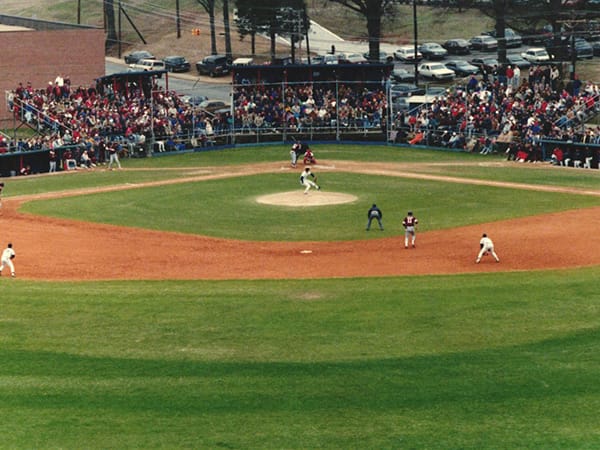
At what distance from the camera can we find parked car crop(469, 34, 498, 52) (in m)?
117

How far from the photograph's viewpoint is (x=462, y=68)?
106438mm

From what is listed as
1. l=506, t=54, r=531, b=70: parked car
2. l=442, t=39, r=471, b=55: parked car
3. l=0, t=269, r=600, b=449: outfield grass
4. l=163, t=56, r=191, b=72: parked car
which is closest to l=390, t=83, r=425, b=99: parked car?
l=506, t=54, r=531, b=70: parked car

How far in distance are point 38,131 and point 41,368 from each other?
172ft

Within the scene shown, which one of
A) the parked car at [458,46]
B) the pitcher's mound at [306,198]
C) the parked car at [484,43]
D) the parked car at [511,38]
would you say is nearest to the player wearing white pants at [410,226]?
the pitcher's mound at [306,198]

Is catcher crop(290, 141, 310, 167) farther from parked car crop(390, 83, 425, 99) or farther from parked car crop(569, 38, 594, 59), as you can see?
parked car crop(569, 38, 594, 59)

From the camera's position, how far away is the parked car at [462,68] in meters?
106

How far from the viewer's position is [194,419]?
70.7 feet

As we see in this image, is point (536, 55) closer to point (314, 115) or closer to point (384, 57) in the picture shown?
point (384, 57)

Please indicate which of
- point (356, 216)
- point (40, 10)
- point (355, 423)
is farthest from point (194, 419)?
point (40, 10)

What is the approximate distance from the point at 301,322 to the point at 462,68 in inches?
3166

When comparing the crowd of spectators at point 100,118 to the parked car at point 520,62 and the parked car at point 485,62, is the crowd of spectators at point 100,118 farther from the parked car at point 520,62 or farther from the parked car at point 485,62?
the parked car at point 520,62

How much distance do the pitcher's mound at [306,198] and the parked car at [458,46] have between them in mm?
63217

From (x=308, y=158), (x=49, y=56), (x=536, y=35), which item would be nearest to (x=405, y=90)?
(x=536, y=35)

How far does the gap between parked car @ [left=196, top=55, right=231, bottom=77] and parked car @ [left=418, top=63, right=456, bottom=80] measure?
23223mm
